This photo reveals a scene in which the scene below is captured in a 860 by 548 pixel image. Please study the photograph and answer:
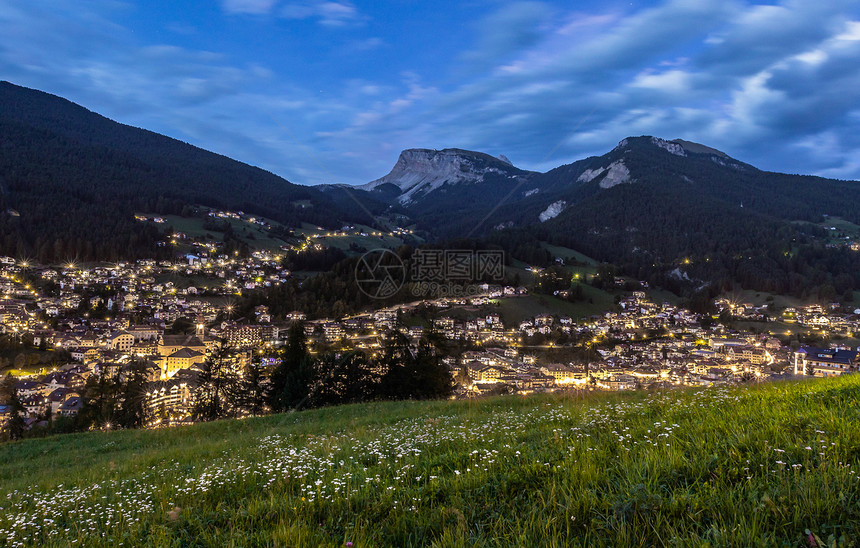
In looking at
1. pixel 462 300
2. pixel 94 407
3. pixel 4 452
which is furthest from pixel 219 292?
pixel 4 452

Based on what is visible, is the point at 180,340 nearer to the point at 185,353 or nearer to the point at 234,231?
the point at 185,353

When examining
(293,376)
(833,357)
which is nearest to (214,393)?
(293,376)

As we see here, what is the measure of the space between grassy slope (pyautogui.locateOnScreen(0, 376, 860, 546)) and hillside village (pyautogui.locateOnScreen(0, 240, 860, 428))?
21440 mm

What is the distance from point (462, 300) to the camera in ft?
361

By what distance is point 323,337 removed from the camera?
245 feet

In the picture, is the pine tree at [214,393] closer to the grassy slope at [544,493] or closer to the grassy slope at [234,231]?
the grassy slope at [544,493]

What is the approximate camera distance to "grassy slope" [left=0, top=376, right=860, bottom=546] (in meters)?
2.37

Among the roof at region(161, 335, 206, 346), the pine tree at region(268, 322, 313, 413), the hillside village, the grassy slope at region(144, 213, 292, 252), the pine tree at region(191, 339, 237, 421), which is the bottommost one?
the roof at region(161, 335, 206, 346)

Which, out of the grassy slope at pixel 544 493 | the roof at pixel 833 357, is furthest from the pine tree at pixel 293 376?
the roof at pixel 833 357

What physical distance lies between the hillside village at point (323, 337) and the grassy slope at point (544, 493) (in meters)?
21.4

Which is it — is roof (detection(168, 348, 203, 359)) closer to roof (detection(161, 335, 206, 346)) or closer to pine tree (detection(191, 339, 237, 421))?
roof (detection(161, 335, 206, 346))

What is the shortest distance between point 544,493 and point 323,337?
246ft

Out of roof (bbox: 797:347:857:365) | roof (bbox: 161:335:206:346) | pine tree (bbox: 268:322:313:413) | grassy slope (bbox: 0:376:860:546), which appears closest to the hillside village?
roof (bbox: 797:347:857:365)

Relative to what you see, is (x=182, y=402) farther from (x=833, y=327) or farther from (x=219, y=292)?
(x=833, y=327)
